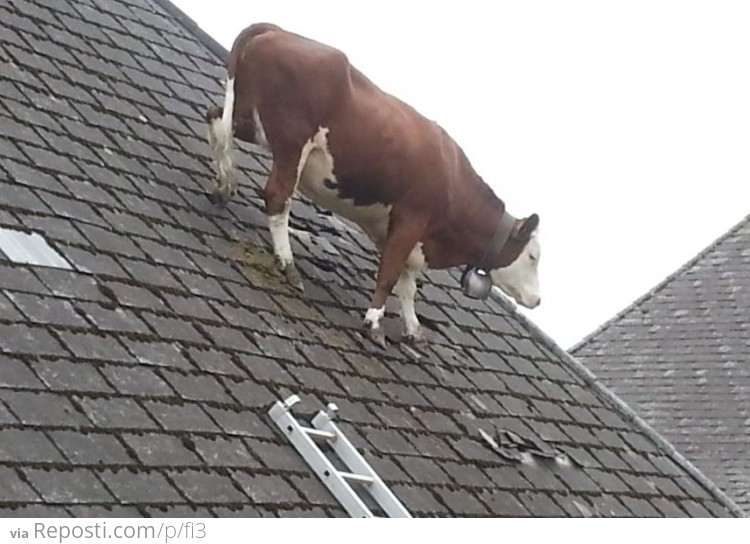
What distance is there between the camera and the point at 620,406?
23.2ft

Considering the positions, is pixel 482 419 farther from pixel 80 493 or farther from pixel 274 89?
pixel 80 493

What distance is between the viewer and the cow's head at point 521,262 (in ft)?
19.6

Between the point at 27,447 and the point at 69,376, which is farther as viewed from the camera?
the point at 69,376

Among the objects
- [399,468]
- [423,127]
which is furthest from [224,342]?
[423,127]

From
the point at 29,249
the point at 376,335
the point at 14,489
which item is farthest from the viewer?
the point at 376,335

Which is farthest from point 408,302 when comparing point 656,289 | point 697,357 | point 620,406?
point 656,289

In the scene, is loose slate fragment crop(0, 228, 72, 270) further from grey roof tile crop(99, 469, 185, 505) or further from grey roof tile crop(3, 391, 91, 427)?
grey roof tile crop(99, 469, 185, 505)

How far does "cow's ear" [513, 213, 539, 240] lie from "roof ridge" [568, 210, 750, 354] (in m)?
9.03

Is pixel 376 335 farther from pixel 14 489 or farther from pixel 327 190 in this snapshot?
pixel 14 489

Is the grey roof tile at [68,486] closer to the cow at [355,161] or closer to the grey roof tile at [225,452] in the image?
the grey roof tile at [225,452]

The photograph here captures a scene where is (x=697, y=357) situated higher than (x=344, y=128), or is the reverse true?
(x=344, y=128)

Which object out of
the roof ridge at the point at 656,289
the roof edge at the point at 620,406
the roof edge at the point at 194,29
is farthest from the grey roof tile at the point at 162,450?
the roof ridge at the point at 656,289

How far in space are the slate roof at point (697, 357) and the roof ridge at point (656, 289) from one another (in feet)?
0.05

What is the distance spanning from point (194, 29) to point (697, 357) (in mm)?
8023
